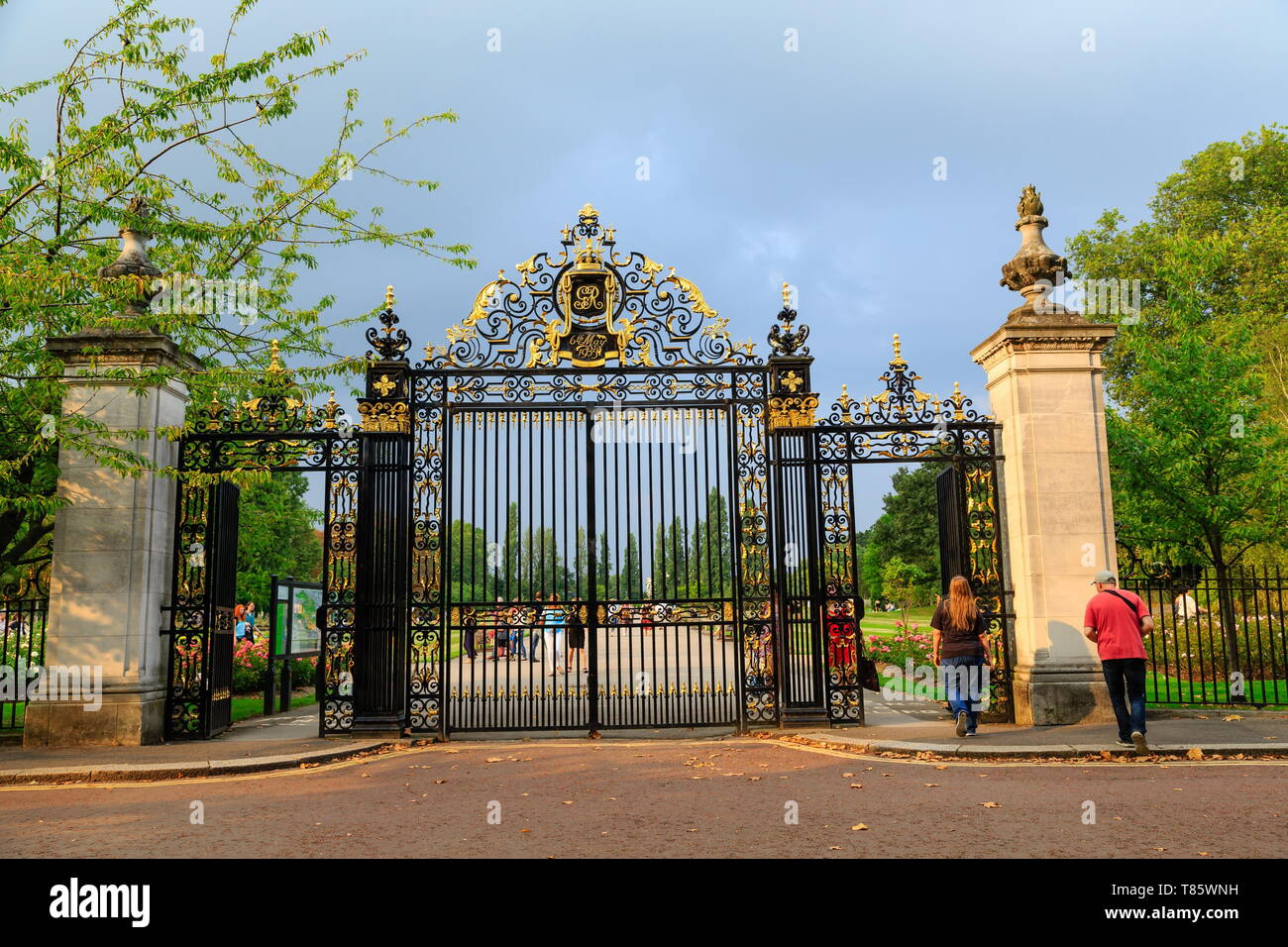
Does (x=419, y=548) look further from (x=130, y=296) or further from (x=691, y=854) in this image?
(x=691, y=854)

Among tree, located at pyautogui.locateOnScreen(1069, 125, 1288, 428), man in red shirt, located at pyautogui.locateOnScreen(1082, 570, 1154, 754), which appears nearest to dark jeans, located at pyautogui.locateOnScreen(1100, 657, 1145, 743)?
man in red shirt, located at pyautogui.locateOnScreen(1082, 570, 1154, 754)

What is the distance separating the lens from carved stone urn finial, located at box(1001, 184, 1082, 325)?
11.2 meters

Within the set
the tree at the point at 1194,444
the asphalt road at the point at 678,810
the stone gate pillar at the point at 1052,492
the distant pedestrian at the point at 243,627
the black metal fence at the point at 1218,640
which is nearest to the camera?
the asphalt road at the point at 678,810

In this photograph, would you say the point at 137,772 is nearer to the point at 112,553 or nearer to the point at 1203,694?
the point at 112,553

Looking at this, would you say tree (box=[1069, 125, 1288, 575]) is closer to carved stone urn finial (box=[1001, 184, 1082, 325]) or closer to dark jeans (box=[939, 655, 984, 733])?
carved stone urn finial (box=[1001, 184, 1082, 325])

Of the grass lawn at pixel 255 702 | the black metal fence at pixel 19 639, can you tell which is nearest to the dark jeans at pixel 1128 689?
the black metal fence at pixel 19 639

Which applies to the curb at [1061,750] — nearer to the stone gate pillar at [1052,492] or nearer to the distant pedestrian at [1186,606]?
the stone gate pillar at [1052,492]

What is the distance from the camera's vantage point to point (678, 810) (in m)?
6.49

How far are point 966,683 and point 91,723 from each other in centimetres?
986

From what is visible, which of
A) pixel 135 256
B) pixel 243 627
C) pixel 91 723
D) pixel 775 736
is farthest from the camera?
pixel 243 627

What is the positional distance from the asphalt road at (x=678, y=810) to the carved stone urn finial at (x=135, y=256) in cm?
549

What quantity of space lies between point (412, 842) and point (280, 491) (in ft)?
63.1

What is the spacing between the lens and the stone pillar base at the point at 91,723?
32.8 ft

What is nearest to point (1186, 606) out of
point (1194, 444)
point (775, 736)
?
point (1194, 444)
